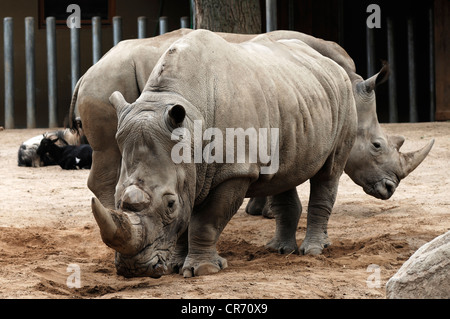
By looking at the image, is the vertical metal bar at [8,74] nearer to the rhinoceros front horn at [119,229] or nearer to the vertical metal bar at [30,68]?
the vertical metal bar at [30,68]

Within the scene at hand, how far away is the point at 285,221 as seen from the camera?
662cm

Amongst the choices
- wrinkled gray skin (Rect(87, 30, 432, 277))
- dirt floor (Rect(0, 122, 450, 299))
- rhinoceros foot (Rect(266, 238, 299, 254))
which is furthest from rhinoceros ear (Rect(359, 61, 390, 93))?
rhinoceros foot (Rect(266, 238, 299, 254))

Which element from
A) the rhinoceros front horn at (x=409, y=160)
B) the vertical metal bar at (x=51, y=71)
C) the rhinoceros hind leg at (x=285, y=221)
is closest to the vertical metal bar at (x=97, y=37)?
the vertical metal bar at (x=51, y=71)

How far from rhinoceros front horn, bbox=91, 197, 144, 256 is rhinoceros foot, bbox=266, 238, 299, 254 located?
2080 millimetres

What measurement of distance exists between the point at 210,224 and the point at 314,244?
1397mm

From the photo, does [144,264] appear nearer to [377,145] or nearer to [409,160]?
[377,145]

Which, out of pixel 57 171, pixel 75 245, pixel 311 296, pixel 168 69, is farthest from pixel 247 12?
pixel 311 296

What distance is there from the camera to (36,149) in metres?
11.4

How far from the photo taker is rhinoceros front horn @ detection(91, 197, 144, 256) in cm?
432

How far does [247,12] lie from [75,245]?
13.7 ft

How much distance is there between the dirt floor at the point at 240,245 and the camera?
482 cm

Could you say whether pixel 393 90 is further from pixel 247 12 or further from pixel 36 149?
pixel 36 149

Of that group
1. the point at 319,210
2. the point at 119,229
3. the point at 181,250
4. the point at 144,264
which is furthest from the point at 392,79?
the point at 119,229

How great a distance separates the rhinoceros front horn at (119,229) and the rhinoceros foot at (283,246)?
2.08 meters
